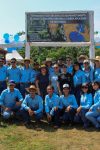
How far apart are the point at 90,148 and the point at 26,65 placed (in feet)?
13.0

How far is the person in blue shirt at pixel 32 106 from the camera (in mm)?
9703

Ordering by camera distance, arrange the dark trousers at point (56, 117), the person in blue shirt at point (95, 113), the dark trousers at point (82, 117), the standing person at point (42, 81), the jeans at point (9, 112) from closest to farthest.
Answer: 1. the person in blue shirt at point (95, 113)
2. the dark trousers at point (82, 117)
3. the dark trousers at point (56, 117)
4. the jeans at point (9, 112)
5. the standing person at point (42, 81)

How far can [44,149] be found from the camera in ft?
24.7

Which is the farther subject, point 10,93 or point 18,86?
point 18,86

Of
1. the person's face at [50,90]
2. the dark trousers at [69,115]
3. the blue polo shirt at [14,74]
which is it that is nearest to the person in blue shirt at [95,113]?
the dark trousers at [69,115]

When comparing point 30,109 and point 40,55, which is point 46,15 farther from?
point 40,55

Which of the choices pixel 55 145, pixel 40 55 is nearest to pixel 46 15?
pixel 55 145

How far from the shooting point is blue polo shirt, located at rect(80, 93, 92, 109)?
9.58 meters

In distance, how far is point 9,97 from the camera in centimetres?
1025

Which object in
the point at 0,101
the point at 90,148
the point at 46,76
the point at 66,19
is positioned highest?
the point at 66,19

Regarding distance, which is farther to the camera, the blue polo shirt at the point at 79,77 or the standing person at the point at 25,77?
the standing person at the point at 25,77

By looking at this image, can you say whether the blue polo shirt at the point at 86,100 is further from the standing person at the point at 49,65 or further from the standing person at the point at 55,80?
the standing person at the point at 49,65

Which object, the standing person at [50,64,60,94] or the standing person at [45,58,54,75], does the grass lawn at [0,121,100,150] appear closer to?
the standing person at [50,64,60,94]

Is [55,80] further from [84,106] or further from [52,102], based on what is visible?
[84,106]
